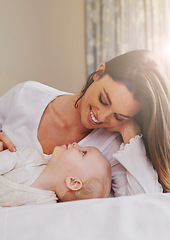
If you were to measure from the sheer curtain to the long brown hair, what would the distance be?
827mm

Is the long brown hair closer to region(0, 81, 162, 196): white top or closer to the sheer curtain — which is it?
region(0, 81, 162, 196): white top

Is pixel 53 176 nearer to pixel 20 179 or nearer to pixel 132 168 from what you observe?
pixel 20 179

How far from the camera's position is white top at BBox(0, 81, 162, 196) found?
756 millimetres

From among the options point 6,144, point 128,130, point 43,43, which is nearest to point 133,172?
point 128,130

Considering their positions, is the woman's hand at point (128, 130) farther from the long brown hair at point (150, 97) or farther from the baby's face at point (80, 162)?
the baby's face at point (80, 162)

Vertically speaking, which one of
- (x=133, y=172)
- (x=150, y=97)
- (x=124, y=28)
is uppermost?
(x=124, y=28)

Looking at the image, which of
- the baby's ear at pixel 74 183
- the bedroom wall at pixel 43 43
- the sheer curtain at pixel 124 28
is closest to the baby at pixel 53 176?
the baby's ear at pixel 74 183

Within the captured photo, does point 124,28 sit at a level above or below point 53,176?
above

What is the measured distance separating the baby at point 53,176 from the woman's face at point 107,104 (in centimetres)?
11

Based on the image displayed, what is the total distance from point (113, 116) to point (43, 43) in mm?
932

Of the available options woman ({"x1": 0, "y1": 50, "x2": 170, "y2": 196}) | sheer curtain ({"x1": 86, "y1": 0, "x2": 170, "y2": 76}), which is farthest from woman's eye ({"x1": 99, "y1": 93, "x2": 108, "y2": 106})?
sheer curtain ({"x1": 86, "y1": 0, "x2": 170, "y2": 76})

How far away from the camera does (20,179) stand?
0.62 meters

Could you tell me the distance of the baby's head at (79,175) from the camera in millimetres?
644

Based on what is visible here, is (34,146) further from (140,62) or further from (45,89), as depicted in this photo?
(140,62)
